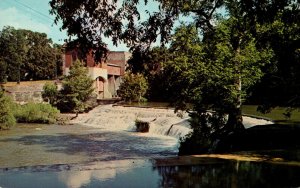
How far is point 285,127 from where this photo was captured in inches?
626

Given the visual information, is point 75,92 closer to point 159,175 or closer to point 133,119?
point 133,119

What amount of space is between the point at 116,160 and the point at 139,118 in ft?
66.0

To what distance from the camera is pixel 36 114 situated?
36.3 m

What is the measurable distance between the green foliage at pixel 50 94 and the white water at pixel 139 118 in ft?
15.2

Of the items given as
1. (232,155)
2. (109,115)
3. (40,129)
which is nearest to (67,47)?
(232,155)

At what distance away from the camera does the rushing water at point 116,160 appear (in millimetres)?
9266

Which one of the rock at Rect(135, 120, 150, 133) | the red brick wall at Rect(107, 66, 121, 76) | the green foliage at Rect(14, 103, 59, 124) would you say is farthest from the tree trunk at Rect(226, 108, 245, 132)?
the red brick wall at Rect(107, 66, 121, 76)

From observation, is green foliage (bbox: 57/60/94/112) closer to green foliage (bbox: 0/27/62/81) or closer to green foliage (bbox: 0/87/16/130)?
green foliage (bbox: 0/87/16/130)

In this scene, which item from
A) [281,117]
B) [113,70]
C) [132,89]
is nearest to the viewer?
[281,117]

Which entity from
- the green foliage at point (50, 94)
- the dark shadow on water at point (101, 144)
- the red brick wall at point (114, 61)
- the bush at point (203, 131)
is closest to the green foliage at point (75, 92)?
the green foliage at point (50, 94)

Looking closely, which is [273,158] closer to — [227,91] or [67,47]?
[227,91]

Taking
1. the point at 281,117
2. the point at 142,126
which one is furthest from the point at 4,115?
the point at 281,117

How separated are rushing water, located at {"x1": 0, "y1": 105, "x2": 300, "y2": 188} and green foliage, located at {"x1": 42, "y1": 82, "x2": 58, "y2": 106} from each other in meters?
4.58

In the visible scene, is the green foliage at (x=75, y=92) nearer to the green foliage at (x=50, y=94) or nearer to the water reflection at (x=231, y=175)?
the green foliage at (x=50, y=94)
